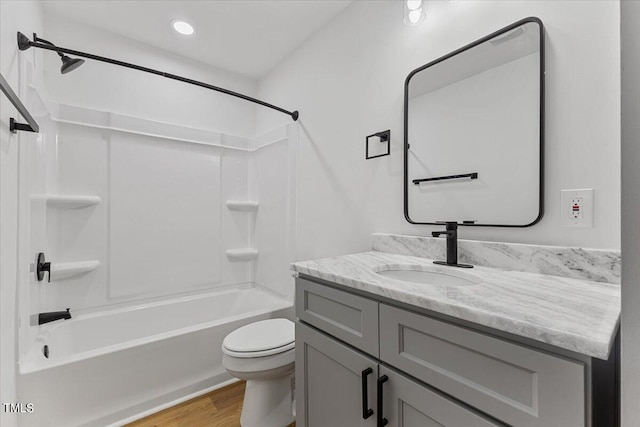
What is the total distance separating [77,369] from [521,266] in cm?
212

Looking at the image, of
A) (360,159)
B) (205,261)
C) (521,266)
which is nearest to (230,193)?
(205,261)

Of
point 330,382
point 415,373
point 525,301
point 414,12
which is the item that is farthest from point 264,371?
point 414,12

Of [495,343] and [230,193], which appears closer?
[495,343]

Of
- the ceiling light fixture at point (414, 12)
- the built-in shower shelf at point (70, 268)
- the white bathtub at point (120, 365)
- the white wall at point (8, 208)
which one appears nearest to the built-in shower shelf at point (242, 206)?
the white bathtub at point (120, 365)

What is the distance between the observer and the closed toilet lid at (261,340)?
147cm

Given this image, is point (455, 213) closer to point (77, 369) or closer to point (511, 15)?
point (511, 15)

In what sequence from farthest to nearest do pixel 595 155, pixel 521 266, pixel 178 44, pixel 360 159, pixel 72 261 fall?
1. pixel 178 44
2. pixel 72 261
3. pixel 360 159
4. pixel 521 266
5. pixel 595 155

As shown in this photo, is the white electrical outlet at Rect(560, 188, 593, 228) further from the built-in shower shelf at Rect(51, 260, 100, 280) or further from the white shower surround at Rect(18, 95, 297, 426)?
the built-in shower shelf at Rect(51, 260, 100, 280)

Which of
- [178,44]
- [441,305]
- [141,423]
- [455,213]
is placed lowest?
[141,423]

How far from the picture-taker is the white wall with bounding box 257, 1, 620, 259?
3.09 ft

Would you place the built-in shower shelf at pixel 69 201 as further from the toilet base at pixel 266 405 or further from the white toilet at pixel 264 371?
the toilet base at pixel 266 405

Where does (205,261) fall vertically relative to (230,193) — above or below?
below

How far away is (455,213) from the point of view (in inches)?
51.8

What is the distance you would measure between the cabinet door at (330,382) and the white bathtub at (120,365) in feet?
3.04
